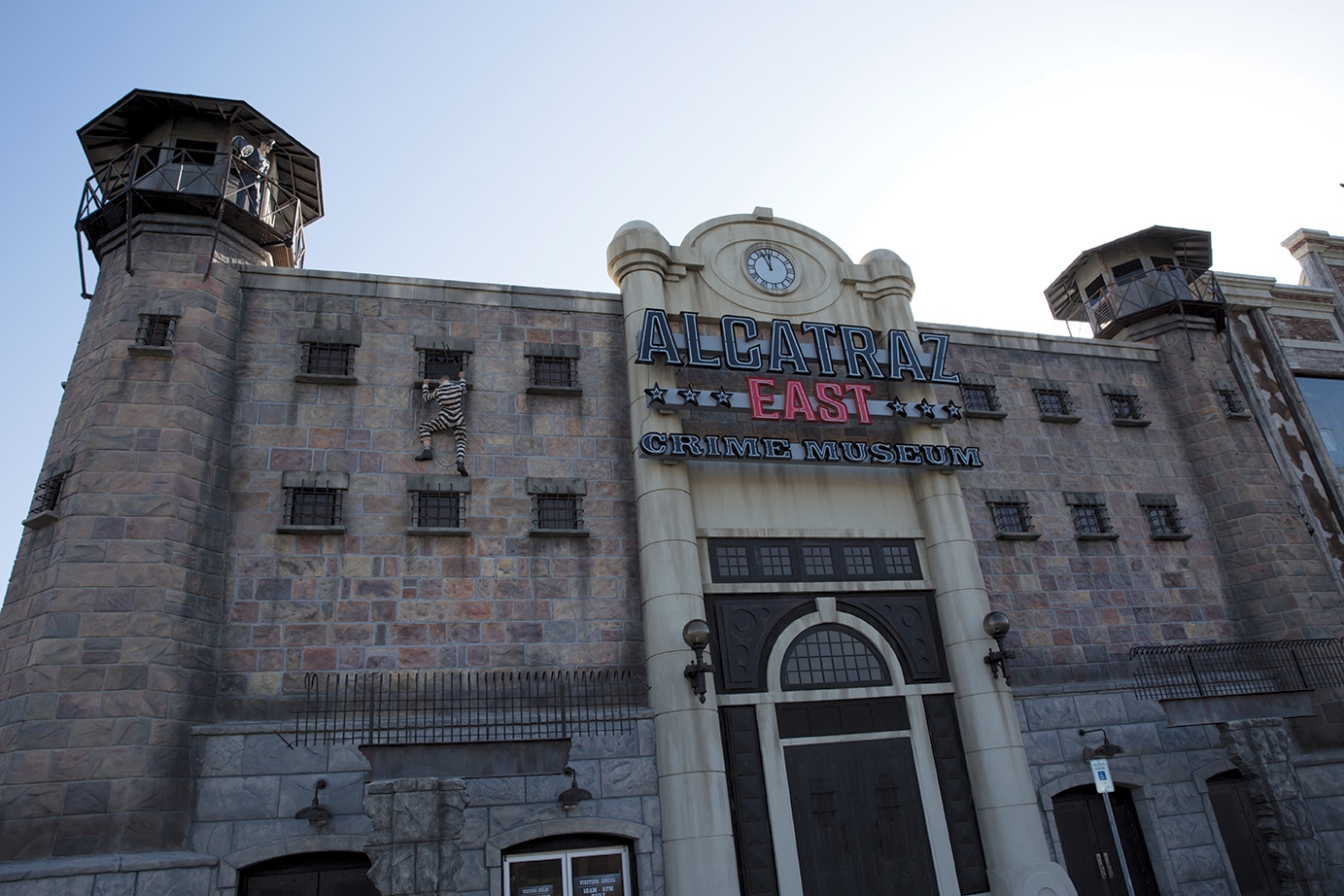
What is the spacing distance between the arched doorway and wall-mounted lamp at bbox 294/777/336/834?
615 millimetres

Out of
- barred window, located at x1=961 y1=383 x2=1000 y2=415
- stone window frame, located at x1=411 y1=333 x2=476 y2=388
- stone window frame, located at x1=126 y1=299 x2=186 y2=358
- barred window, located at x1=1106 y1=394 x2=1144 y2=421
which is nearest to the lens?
stone window frame, located at x1=126 y1=299 x2=186 y2=358

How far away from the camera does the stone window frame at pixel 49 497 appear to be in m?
16.3

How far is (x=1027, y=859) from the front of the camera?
1727cm

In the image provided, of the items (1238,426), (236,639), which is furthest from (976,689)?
(236,639)

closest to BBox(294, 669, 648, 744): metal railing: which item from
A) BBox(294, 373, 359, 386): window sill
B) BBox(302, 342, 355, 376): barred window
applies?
BBox(294, 373, 359, 386): window sill

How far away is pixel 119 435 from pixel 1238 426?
2790 centimetres

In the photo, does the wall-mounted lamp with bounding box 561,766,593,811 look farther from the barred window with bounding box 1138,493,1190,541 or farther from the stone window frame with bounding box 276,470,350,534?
the barred window with bounding box 1138,493,1190,541

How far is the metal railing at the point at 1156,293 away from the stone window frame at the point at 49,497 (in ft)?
91.3

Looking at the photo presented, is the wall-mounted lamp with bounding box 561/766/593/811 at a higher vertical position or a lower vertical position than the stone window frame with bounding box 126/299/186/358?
lower

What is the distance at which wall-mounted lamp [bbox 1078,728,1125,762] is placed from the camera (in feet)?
62.7

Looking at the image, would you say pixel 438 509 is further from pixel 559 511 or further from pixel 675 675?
pixel 675 675

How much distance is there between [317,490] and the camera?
17797 millimetres

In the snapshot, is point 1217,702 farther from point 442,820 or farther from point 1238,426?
point 442,820

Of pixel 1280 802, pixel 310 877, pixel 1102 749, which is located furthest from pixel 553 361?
pixel 1280 802
